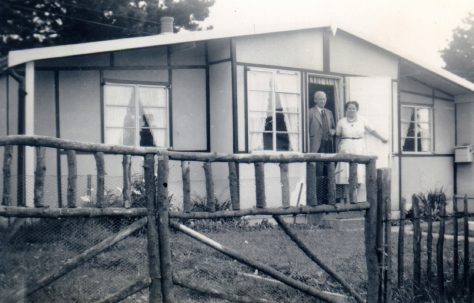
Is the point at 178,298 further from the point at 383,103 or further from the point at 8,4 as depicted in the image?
the point at 8,4

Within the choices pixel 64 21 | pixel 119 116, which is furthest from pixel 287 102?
pixel 64 21

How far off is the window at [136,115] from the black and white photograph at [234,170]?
3 cm

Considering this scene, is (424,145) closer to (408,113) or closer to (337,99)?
(408,113)

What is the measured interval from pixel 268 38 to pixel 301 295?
20.7 feet

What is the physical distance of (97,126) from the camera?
10.1m

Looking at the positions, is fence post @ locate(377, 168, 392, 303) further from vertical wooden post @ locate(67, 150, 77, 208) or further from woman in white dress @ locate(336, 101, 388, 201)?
woman in white dress @ locate(336, 101, 388, 201)

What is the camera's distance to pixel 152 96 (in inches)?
416

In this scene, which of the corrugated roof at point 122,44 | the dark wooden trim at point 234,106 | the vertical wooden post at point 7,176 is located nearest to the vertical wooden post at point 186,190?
the vertical wooden post at point 7,176

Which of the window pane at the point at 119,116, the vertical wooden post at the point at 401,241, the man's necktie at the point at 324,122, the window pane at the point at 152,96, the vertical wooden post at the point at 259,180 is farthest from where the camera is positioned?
the man's necktie at the point at 324,122

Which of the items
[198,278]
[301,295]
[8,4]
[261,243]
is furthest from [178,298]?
[8,4]

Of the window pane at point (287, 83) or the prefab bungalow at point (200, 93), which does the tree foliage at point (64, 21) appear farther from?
the window pane at point (287, 83)

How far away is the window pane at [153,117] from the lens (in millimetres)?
10516

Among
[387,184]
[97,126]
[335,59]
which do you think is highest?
[335,59]

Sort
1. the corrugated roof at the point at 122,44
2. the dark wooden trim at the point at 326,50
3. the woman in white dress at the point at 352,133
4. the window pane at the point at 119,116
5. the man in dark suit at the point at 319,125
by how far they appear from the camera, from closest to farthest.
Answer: the corrugated roof at the point at 122,44 < the window pane at the point at 119,116 < the woman in white dress at the point at 352,133 < the man in dark suit at the point at 319,125 < the dark wooden trim at the point at 326,50
